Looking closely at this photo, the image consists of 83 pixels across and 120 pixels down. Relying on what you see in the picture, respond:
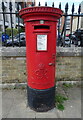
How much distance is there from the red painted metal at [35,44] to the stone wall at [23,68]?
0.93m

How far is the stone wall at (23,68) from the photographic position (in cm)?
298

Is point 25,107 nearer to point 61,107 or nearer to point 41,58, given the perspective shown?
point 61,107

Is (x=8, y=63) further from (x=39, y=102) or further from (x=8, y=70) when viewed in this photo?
(x=39, y=102)

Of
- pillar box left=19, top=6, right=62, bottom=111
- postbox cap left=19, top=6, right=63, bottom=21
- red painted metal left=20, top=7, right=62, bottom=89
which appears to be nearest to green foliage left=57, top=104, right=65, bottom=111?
pillar box left=19, top=6, right=62, bottom=111

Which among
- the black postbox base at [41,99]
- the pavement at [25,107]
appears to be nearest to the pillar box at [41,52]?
the black postbox base at [41,99]

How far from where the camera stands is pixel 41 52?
194cm

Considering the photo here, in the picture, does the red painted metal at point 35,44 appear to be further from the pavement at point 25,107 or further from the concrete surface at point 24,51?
the concrete surface at point 24,51

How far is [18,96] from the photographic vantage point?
2711 mm

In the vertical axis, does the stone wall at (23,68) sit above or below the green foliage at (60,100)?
above

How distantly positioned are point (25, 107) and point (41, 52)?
124cm

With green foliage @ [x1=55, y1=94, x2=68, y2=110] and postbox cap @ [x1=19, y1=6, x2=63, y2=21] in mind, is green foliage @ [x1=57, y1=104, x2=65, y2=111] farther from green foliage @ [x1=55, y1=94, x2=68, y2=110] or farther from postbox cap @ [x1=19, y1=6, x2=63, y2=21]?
postbox cap @ [x1=19, y1=6, x2=63, y2=21]

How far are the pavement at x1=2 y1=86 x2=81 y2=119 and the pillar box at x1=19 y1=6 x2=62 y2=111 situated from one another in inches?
5.2

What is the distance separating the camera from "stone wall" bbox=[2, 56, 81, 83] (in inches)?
117

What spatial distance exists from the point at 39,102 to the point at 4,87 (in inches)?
52.1
